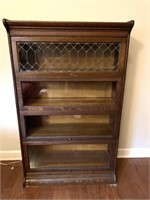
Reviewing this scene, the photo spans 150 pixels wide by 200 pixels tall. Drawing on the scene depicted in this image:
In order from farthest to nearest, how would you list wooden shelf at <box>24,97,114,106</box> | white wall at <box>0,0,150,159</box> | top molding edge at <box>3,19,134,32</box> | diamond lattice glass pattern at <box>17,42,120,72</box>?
white wall at <box>0,0,150,159</box> < wooden shelf at <box>24,97,114,106</box> < diamond lattice glass pattern at <box>17,42,120,72</box> < top molding edge at <box>3,19,134,32</box>

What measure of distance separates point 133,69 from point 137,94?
0.95 feet

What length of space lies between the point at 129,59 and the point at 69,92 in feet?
2.40

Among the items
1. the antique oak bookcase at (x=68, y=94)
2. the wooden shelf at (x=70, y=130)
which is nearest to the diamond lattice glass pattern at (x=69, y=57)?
the antique oak bookcase at (x=68, y=94)

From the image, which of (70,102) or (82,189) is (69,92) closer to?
(70,102)

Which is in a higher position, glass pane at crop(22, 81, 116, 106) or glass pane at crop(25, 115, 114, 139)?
glass pane at crop(22, 81, 116, 106)

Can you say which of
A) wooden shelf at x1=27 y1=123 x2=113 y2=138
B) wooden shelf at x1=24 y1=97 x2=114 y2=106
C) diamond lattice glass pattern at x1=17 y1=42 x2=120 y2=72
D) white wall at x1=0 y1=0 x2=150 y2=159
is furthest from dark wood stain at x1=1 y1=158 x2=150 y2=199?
diamond lattice glass pattern at x1=17 y1=42 x2=120 y2=72

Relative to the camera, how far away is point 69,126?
168 centimetres

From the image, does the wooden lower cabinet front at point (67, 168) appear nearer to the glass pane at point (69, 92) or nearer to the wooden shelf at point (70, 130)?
the wooden shelf at point (70, 130)

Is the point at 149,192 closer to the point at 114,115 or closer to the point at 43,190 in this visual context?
the point at 114,115

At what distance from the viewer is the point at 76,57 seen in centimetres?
145

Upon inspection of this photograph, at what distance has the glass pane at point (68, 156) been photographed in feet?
5.54

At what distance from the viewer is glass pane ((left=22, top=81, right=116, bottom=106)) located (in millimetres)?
1564

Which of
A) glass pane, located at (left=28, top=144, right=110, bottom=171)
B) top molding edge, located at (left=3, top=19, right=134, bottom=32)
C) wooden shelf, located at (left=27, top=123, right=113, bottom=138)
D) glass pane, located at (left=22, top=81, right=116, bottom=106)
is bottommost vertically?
glass pane, located at (left=28, top=144, right=110, bottom=171)

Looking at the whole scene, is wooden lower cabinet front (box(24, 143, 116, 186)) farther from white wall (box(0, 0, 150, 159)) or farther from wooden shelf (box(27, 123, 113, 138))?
white wall (box(0, 0, 150, 159))
